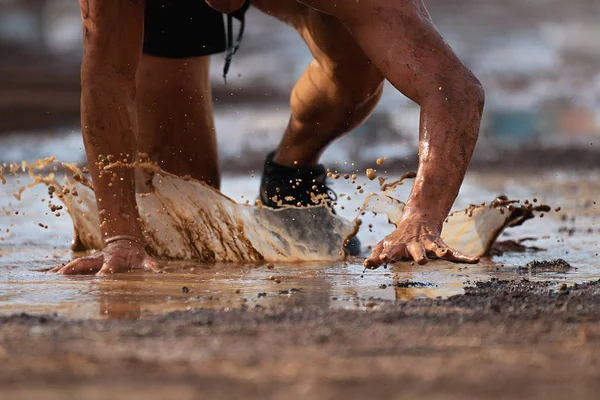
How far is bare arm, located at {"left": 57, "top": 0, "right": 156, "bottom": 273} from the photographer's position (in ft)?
9.75

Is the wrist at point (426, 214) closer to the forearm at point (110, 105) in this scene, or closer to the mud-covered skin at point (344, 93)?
the mud-covered skin at point (344, 93)

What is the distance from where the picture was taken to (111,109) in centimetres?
299

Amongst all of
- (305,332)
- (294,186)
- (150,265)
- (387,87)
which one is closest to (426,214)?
(305,332)

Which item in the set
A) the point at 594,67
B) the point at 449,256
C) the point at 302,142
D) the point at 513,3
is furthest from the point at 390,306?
the point at 513,3

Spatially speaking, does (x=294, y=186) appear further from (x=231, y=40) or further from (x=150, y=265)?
(x=150, y=265)

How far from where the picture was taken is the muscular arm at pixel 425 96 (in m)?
2.44

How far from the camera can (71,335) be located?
183 cm

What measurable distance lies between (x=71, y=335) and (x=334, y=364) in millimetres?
516

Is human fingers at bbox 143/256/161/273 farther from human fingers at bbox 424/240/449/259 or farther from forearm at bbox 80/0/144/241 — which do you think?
human fingers at bbox 424/240/449/259

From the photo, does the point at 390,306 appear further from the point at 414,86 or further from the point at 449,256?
the point at 414,86

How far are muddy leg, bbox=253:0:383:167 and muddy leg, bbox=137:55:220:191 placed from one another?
31cm

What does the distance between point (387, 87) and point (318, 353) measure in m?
10.3

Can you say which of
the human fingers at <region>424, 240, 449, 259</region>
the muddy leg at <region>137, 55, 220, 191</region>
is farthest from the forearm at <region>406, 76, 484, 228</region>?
the muddy leg at <region>137, 55, 220, 191</region>

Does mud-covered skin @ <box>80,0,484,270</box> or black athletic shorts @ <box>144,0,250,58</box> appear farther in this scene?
black athletic shorts @ <box>144,0,250,58</box>
